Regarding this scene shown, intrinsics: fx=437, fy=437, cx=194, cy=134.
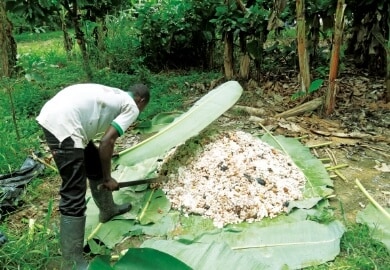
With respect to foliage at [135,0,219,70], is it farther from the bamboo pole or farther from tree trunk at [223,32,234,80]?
the bamboo pole

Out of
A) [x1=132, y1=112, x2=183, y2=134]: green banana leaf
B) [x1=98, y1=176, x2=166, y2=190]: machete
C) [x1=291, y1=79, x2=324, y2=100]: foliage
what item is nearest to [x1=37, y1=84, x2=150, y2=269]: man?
[x1=98, y1=176, x2=166, y2=190]: machete

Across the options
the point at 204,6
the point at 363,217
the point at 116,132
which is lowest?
the point at 363,217

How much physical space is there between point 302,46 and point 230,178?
2.33 m

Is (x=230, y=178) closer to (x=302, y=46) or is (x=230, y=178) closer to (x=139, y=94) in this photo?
(x=139, y=94)

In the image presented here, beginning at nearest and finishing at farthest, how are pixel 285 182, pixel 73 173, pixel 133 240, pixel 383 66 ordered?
pixel 73 173 → pixel 133 240 → pixel 285 182 → pixel 383 66

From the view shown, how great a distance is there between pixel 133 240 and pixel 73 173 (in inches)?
28.8

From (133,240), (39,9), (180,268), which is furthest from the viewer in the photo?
(39,9)

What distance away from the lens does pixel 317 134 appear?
15.5ft

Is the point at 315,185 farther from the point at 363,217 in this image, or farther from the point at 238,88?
the point at 238,88

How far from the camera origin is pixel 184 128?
3.91m

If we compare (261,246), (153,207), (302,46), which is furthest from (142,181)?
(302,46)

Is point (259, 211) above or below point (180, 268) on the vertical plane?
below

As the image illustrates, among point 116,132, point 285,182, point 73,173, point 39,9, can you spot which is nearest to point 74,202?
point 73,173

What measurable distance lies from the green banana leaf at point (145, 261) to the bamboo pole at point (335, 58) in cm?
341
